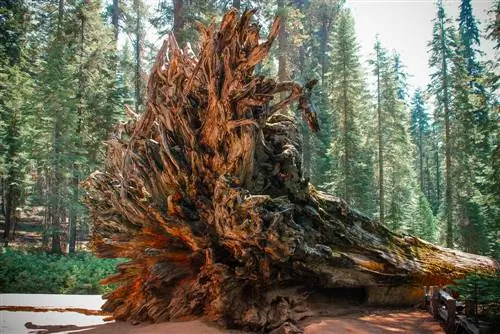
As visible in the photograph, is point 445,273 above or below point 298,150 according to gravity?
below

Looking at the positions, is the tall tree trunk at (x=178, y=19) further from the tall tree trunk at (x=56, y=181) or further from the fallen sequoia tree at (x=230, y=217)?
the fallen sequoia tree at (x=230, y=217)

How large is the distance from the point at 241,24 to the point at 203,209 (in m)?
3.43

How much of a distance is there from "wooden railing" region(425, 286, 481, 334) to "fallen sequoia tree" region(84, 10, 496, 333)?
3.01 ft

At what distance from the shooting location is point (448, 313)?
639cm

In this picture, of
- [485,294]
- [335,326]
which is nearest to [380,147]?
[485,294]

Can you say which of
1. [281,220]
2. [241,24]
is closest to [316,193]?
[281,220]

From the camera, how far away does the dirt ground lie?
6184mm

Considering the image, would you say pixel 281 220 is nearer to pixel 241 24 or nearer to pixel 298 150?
pixel 298 150

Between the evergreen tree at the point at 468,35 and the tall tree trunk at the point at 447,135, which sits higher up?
the evergreen tree at the point at 468,35

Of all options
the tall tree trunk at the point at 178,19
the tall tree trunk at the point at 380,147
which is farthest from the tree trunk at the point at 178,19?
the tall tree trunk at the point at 380,147

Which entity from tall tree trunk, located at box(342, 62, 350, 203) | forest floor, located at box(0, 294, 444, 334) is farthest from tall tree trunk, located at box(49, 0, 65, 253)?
tall tree trunk, located at box(342, 62, 350, 203)

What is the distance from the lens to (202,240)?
698cm

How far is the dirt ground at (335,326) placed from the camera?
6184 millimetres

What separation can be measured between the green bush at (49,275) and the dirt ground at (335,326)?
8.70 meters
